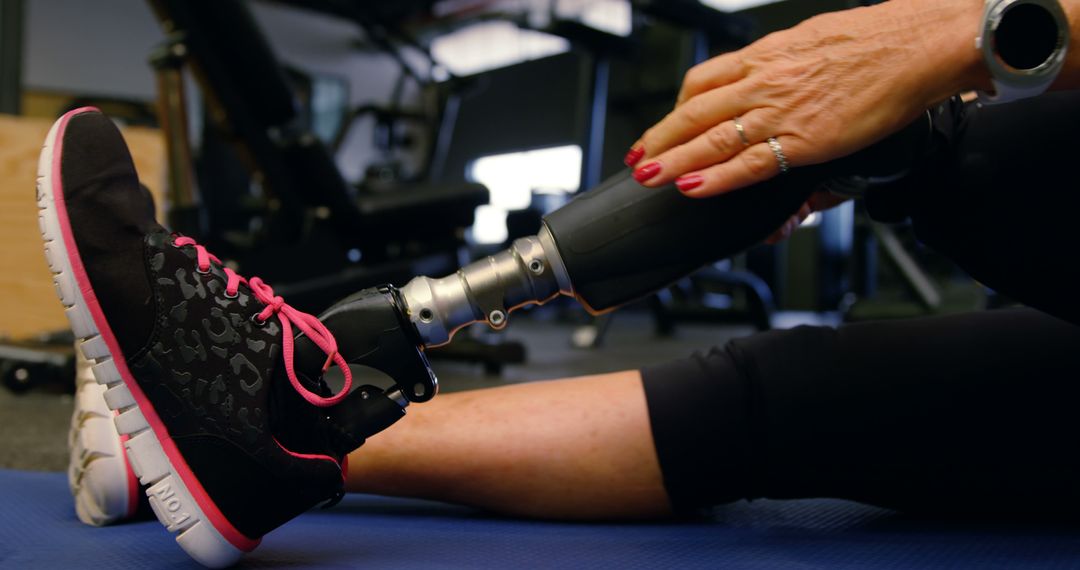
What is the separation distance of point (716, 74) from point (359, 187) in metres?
2.63

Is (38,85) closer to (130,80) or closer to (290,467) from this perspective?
(130,80)

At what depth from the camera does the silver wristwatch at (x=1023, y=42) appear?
1.49 feet

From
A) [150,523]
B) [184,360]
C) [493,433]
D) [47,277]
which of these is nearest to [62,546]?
[150,523]

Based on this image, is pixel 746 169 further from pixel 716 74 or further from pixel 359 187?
pixel 359 187

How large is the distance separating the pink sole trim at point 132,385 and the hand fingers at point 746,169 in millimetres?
365

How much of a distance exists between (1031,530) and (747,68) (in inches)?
17.0

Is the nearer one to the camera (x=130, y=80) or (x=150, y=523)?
(x=150, y=523)

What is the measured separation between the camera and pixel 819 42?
471 mm

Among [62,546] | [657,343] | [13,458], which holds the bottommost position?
[657,343]

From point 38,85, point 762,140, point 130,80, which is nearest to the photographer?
point 762,140

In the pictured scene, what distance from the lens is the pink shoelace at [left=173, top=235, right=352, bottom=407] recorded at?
0.50m

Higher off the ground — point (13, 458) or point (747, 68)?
point (747, 68)

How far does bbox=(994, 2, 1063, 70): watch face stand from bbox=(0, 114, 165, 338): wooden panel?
1.85 metres

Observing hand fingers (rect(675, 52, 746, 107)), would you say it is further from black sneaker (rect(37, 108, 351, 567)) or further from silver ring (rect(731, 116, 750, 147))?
black sneaker (rect(37, 108, 351, 567))
